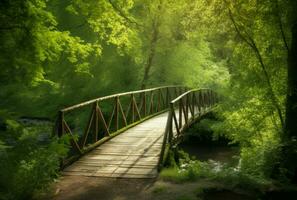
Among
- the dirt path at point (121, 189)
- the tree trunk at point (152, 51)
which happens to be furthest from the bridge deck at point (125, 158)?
the tree trunk at point (152, 51)

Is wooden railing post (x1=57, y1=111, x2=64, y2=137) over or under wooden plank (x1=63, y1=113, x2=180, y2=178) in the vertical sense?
over

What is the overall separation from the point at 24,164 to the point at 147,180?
2.34 m

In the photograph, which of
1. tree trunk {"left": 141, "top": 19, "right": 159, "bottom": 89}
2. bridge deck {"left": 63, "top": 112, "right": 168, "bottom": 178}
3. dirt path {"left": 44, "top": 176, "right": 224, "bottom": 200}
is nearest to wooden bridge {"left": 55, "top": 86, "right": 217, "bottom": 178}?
bridge deck {"left": 63, "top": 112, "right": 168, "bottom": 178}

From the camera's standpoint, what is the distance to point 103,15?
11727mm

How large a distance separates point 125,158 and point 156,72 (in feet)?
40.8

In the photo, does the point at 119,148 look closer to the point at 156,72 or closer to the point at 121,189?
the point at 121,189

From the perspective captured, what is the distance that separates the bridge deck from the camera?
7.94m

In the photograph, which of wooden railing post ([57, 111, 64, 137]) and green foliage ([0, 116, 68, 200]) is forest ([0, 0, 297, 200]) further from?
wooden railing post ([57, 111, 64, 137])

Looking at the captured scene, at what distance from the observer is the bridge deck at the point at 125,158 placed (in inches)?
313

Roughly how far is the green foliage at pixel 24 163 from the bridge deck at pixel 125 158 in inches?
49.7

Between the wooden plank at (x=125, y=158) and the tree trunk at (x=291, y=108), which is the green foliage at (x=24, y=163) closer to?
the wooden plank at (x=125, y=158)

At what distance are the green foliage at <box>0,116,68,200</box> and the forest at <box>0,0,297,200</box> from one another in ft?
0.05

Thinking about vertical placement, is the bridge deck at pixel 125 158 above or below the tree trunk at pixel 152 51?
below

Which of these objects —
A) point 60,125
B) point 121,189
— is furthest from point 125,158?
point 121,189
